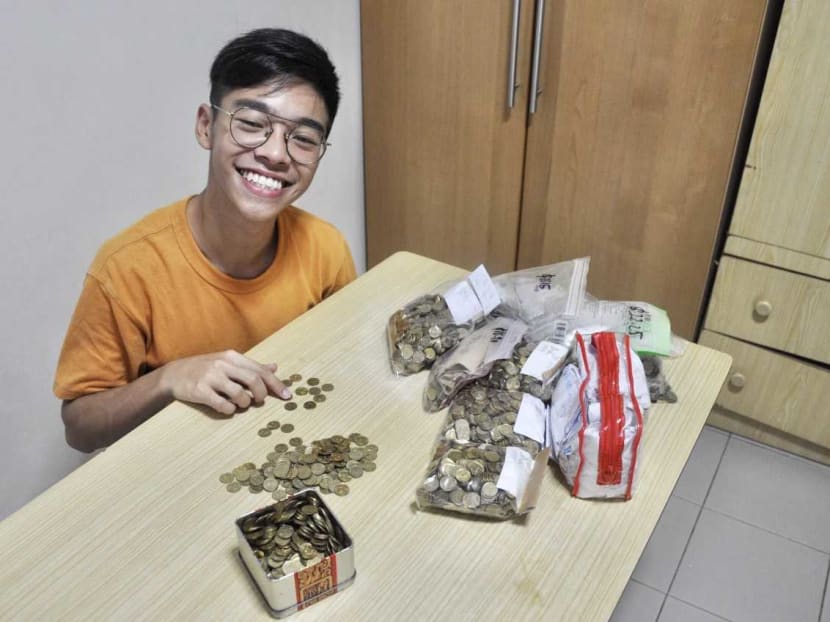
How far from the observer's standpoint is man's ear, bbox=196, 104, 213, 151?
120 centimetres

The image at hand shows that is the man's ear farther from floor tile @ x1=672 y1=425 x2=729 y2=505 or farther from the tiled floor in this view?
floor tile @ x1=672 y1=425 x2=729 y2=505

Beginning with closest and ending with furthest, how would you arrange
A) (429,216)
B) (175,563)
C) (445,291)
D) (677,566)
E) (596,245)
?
(175,563) < (445,291) < (677,566) < (596,245) < (429,216)

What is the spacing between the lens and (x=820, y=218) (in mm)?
1729

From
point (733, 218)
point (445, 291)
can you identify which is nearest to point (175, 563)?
point (445, 291)

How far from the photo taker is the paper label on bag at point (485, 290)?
1.17 meters

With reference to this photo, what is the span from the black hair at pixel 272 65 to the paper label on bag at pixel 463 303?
0.38 m

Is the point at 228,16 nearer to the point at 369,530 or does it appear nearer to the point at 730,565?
the point at 369,530

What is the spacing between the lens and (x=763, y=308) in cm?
190

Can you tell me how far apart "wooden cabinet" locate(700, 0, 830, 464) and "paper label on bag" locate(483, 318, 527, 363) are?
99cm

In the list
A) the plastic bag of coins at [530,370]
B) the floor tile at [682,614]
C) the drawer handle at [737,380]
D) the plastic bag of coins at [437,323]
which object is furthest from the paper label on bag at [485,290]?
the drawer handle at [737,380]

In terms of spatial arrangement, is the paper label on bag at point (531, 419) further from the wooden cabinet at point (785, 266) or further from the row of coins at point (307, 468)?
the wooden cabinet at point (785, 266)

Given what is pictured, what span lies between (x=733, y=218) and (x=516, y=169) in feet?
2.10

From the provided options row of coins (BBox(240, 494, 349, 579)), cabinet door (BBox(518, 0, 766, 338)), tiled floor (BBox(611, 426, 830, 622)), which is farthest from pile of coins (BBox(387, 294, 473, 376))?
cabinet door (BBox(518, 0, 766, 338))

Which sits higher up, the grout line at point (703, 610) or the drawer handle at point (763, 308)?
the drawer handle at point (763, 308)
